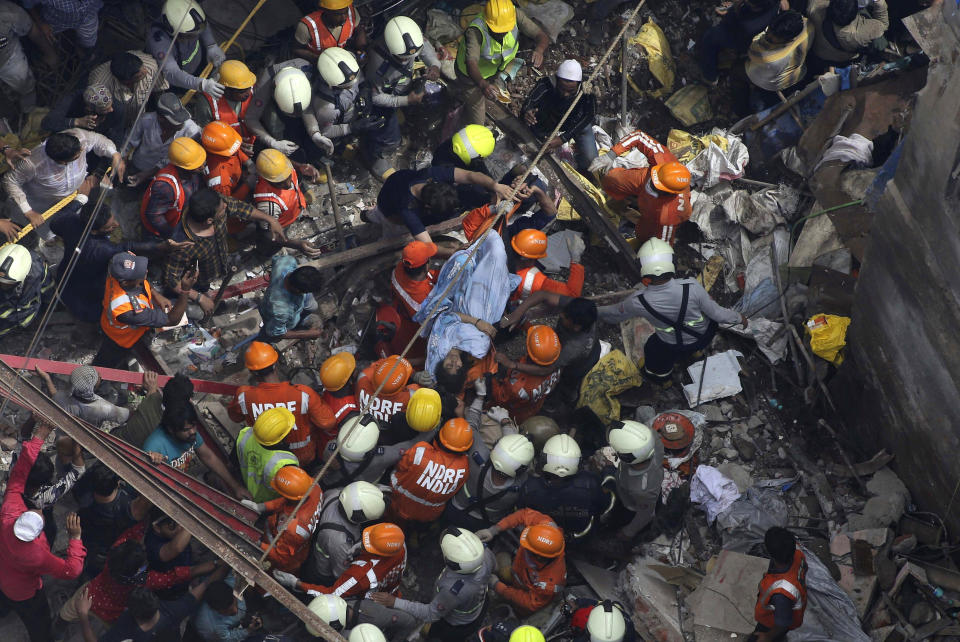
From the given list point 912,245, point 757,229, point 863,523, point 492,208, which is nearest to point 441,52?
point 492,208

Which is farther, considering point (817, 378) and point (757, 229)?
point (757, 229)

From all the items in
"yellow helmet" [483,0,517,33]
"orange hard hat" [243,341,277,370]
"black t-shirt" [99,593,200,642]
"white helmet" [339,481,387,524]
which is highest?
"yellow helmet" [483,0,517,33]

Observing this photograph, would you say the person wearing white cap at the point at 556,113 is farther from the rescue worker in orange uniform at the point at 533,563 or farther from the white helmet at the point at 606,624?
the white helmet at the point at 606,624

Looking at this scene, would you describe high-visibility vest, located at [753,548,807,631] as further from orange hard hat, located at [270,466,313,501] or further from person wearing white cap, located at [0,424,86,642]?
person wearing white cap, located at [0,424,86,642]

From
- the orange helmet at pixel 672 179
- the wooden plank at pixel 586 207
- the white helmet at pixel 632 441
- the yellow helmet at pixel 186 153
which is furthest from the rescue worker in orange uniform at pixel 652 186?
the yellow helmet at pixel 186 153

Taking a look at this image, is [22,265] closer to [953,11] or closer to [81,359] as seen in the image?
[81,359]

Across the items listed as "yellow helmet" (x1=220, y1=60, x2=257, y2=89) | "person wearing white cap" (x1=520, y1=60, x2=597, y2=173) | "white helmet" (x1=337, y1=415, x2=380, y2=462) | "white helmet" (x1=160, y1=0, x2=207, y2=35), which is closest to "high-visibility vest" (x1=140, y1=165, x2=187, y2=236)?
"yellow helmet" (x1=220, y1=60, x2=257, y2=89)
